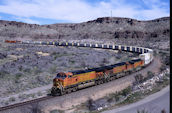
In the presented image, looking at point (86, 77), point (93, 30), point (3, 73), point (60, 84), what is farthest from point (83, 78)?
point (93, 30)

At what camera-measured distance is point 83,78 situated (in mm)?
22672

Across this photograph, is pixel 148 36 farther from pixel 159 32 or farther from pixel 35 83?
pixel 35 83

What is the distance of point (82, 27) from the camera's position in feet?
527

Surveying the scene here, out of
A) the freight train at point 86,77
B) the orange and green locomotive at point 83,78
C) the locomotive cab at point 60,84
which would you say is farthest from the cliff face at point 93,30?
the locomotive cab at point 60,84

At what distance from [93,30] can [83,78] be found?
411ft

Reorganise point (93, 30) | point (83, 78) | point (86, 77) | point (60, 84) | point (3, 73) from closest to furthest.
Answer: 1. point (60, 84)
2. point (83, 78)
3. point (86, 77)
4. point (3, 73)
5. point (93, 30)

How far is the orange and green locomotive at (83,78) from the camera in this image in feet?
67.1

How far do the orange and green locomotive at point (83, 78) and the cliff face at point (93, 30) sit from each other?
284 ft

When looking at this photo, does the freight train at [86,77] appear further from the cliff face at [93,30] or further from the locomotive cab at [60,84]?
the cliff face at [93,30]

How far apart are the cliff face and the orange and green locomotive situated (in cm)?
8664

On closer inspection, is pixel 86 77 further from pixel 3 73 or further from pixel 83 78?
pixel 3 73

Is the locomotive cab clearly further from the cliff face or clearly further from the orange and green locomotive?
the cliff face

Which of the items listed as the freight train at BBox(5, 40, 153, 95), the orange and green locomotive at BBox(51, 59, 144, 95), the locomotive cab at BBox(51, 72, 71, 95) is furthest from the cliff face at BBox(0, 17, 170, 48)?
the locomotive cab at BBox(51, 72, 71, 95)

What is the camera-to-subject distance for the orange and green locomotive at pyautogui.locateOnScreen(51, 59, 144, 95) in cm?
2045
